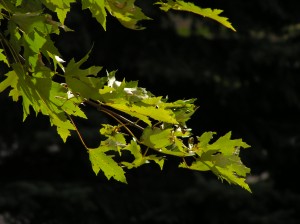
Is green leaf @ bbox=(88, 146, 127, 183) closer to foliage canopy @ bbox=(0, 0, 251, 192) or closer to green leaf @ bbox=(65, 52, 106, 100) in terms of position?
foliage canopy @ bbox=(0, 0, 251, 192)

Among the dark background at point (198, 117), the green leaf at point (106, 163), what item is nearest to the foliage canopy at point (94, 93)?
the green leaf at point (106, 163)

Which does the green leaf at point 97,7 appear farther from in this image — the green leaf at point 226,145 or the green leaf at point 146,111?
the green leaf at point 226,145

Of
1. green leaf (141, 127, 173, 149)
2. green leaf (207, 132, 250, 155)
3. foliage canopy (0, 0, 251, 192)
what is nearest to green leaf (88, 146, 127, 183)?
foliage canopy (0, 0, 251, 192)

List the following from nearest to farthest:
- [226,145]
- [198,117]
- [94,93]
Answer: [94,93]
[226,145]
[198,117]

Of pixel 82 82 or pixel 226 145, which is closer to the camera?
pixel 82 82

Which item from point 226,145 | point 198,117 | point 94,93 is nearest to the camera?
point 94,93

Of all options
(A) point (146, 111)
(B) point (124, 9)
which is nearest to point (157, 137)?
(A) point (146, 111)

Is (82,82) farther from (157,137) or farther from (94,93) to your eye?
(157,137)

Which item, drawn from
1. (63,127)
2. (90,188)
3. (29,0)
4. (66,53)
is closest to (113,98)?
(63,127)
